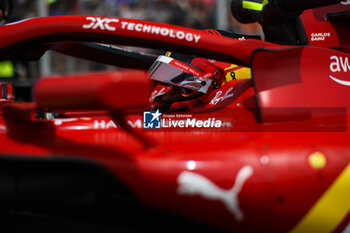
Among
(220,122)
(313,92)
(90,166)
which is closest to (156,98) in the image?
(220,122)

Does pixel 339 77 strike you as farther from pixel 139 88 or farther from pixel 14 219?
pixel 14 219

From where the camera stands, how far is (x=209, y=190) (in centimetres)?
99

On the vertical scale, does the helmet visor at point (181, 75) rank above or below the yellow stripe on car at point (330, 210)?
above

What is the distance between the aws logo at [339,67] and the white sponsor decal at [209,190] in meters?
0.65

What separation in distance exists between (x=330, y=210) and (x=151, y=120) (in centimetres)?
77

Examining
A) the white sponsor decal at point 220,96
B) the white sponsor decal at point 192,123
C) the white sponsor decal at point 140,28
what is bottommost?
the white sponsor decal at point 192,123

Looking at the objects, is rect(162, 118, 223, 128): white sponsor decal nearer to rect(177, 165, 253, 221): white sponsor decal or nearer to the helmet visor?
the helmet visor

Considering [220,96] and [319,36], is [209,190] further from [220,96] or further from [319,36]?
[319,36]

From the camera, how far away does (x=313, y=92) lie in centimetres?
131

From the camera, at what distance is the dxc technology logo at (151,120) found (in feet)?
5.02

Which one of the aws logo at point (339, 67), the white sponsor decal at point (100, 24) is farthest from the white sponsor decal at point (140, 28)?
the aws logo at point (339, 67)

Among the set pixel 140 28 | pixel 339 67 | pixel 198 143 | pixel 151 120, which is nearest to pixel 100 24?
pixel 140 28

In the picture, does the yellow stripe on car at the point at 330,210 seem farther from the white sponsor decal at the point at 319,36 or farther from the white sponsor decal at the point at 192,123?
the white sponsor decal at the point at 319,36

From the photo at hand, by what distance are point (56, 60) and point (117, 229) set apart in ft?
16.2
